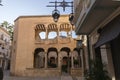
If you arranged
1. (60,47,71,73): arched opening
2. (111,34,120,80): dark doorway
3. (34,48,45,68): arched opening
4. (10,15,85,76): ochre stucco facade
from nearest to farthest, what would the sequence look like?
(111,34,120,80): dark doorway, (10,15,85,76): ochre stucco facade, (60,47,71,73): arched opening, (34,48,45,68): arched opening

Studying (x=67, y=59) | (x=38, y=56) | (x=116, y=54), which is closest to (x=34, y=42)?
(x=38, y=56)

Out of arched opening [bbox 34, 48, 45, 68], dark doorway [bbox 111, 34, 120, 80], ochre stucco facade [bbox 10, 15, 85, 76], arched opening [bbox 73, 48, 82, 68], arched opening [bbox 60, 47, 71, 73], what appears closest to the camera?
dark doorway [bbox 111, 34, 120, 80]

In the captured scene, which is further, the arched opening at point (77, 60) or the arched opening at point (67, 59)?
the arched opening at point (67, 59)

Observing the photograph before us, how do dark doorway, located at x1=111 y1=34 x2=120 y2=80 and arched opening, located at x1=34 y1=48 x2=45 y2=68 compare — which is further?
arched opening, located at x1=34 y1=48 x2=45 y2=68

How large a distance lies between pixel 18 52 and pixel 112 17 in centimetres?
2064

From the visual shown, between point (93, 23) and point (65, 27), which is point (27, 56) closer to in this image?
point (65, 27)

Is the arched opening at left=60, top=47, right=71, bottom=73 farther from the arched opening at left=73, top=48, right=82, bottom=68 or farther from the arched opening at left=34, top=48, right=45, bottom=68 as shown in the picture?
the arched opening at left=34, top=48, right=45, bottom=68

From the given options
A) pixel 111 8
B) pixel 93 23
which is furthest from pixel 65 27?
pixel 111 8

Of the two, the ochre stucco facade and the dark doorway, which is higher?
the ochre stucco facade

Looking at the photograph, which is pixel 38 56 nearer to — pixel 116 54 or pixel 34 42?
pixel 34 42

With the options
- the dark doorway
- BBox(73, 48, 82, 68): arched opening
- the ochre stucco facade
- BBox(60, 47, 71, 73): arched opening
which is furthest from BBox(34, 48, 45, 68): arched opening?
the dark doorway

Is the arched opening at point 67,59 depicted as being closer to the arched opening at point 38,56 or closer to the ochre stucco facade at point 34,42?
the ochre stucco facade at point 34,42

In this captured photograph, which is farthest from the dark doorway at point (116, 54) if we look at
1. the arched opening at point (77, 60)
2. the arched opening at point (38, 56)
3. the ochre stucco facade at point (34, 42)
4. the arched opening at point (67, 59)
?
the arched opening at point (38, 56)

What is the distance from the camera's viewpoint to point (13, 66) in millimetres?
25828
